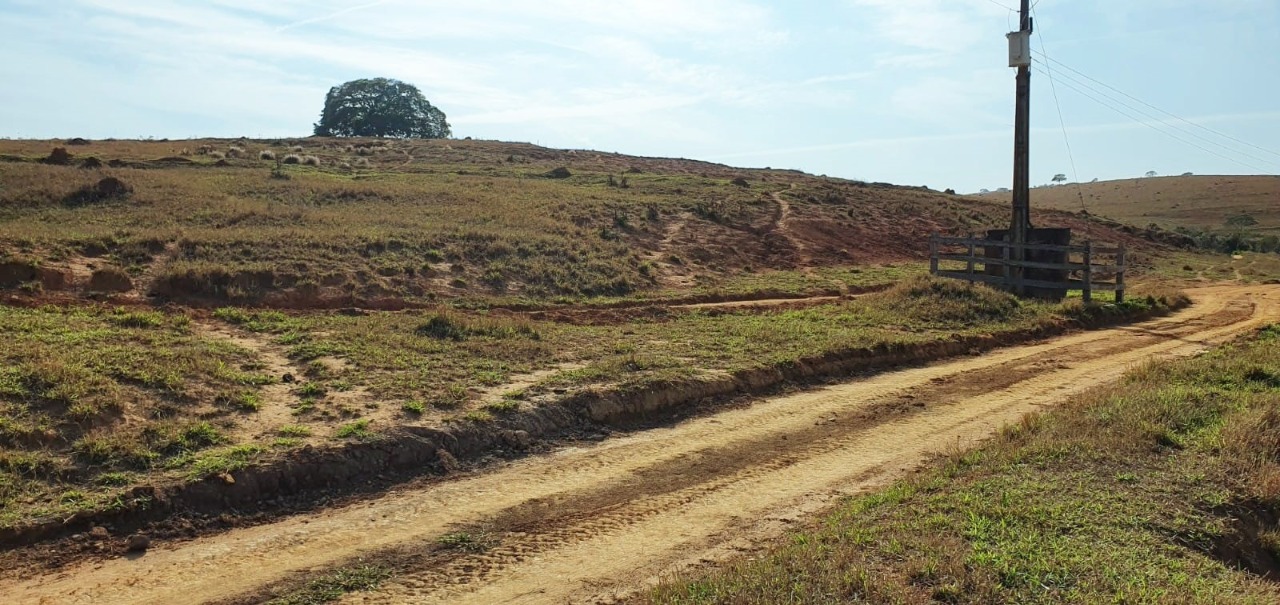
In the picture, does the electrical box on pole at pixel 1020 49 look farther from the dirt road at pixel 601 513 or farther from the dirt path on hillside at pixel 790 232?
the dirt road at pixel 601 513

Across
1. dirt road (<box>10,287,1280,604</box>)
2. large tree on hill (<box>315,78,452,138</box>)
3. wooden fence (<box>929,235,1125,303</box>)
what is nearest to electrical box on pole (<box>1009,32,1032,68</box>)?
wooden fence (<box>929,235,1125,303</box>)

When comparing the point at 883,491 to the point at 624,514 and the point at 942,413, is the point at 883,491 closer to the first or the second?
the point at 624,514

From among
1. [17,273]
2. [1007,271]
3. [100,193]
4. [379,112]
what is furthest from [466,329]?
[379,112]

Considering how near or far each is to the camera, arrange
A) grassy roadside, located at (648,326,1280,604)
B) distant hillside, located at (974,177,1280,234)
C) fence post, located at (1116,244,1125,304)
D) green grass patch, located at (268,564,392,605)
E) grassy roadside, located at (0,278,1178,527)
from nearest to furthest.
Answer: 1. grassy roadside, located at (648,326,1280,604)
2. green grass patch, located at (268,564,392,605)
3. grassy roadside, located at (0,278,1178,527)
4. fence post, located at (1116,244,1125,304)
5. distant hillside, located at (974,177,1280,234)

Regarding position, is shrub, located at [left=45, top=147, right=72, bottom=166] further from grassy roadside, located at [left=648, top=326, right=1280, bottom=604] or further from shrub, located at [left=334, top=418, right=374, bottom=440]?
grassy roadside, located at [left=648, top=326, right=1280, bottom=604]

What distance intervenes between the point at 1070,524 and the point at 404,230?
823 inches

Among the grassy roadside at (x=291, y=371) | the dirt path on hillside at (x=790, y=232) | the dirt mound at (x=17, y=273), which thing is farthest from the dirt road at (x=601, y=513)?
the dirt path on hillside at (x=790, y=232)

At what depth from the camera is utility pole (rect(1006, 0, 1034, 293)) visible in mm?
22625

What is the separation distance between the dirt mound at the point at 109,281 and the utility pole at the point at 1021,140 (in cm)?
2036

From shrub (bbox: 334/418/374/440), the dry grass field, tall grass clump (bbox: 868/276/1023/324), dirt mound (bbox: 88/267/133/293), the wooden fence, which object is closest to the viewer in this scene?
shrub (bbox: 334/418/374/440)

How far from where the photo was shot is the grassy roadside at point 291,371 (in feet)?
26.0

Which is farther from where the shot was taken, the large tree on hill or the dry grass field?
the large tree on hill

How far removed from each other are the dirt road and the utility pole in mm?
11522

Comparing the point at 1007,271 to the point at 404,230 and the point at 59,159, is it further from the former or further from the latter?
the point at 59,159
